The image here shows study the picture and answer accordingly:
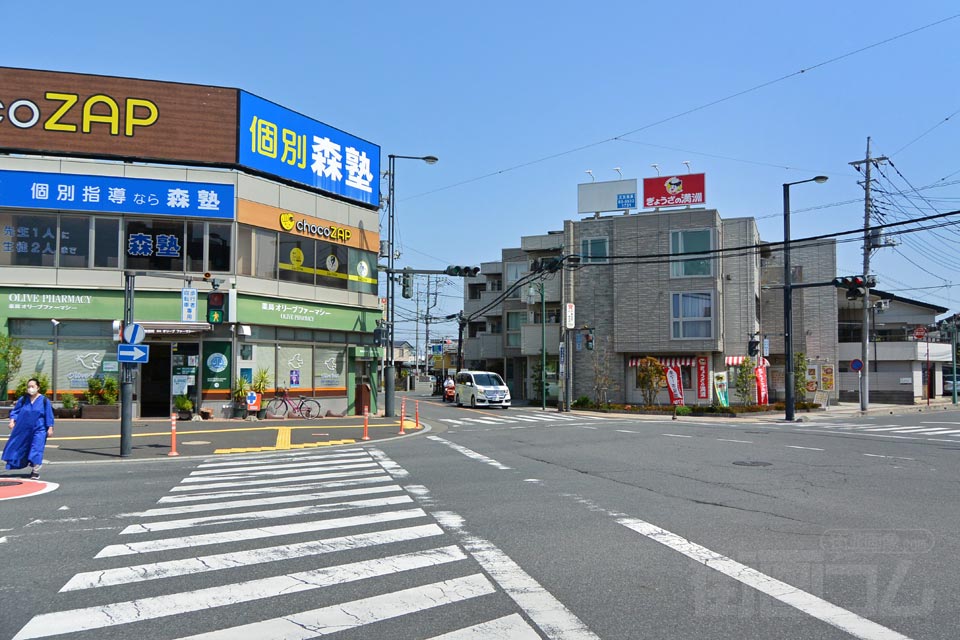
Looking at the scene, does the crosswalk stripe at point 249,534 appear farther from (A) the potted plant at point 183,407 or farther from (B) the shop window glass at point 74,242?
(B) the shop window glass at point 74,242

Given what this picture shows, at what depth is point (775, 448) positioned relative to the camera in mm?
17969

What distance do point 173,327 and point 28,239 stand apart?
5.68 metres

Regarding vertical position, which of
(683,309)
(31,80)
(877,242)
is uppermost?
(31,80)

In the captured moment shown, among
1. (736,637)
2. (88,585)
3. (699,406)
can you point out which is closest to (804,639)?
(736,637)

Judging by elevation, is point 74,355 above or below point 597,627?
above

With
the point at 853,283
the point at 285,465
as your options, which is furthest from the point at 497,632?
the point at 853,283

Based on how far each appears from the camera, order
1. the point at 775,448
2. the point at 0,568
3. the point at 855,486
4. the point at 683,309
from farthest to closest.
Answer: the point at 683,309 < the point at 775,448 < the point at 855,486 < the point at 0,568

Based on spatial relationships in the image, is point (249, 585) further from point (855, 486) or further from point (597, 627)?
point (855, 486)

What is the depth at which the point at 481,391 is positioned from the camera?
4125 cm

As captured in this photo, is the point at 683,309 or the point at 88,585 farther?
the point at 683,309

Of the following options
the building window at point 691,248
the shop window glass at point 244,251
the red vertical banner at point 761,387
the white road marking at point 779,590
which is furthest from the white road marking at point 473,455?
the red vertical banner at point 761,387

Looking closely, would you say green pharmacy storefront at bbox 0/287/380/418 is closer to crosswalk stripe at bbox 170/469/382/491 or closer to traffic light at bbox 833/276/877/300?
crosswalk stripe at bbox 170/469/382/491

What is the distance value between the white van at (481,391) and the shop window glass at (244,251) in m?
17.7

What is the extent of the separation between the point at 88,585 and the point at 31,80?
25102 mm
